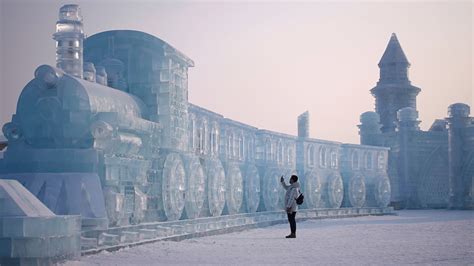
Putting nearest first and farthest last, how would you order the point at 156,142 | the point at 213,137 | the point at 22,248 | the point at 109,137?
the point at 22,248, the point at 109,137, the point at 156,142, the point at 213,137

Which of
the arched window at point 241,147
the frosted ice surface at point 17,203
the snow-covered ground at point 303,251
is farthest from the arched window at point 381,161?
the frosted ice surface at point 17,203

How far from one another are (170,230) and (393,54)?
150ft

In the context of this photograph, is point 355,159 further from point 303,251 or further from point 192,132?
point 303,251

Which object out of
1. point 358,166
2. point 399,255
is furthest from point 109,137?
point 358,166

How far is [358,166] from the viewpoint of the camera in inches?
1433

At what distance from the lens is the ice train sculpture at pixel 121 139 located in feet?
42.2

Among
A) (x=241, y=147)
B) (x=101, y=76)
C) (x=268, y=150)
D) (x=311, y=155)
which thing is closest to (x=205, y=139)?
(x=241, y=147)

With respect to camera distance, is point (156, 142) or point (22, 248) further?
point (156, 142)

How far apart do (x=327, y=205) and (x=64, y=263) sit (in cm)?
2387

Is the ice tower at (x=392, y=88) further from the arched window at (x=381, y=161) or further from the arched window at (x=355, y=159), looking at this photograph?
the arched window at (x=355, y=159)

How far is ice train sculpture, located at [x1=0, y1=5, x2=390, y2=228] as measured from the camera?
1287 centimetres

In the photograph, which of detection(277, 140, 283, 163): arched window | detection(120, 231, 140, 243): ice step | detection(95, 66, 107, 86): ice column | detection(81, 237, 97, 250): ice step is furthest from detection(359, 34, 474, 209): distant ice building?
detection(81, 237, 97, 250): ice step

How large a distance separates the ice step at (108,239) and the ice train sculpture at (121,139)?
0.60 ft

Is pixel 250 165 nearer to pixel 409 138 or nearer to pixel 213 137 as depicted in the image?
pixel 213 137
